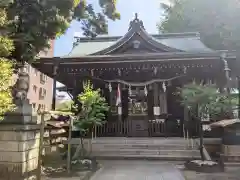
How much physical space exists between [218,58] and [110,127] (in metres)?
7.27

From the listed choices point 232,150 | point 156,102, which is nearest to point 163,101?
point 156,102

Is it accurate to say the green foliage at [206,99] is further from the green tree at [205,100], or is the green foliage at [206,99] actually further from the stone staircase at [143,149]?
the stone staircase at [143,149]

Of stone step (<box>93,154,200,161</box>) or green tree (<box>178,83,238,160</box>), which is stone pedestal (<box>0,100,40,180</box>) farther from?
green tree (<box>178,83,238,160</box>)

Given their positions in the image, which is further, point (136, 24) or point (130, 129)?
point (136, 24)

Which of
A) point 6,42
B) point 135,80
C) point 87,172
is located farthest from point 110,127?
point 6,42

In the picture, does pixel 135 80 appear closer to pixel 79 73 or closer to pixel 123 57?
pixel 123 57

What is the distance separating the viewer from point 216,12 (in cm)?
2116

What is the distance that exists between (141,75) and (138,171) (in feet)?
25.1

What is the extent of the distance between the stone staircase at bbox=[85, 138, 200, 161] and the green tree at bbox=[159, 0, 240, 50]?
432 inches

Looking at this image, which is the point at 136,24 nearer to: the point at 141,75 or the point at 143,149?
the point at 141,75

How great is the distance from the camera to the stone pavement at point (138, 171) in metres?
7.09

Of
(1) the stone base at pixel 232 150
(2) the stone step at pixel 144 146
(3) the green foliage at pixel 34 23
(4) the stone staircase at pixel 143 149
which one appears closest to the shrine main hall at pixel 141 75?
(4) the stone staircase at pixel 143 149

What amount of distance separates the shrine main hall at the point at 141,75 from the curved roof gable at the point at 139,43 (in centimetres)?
7

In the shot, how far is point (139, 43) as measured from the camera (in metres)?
15.1
